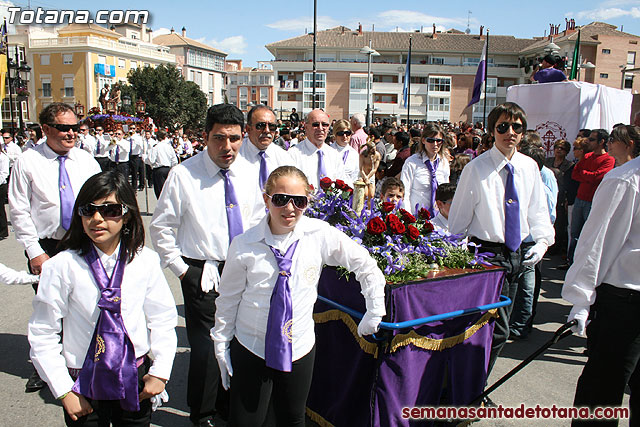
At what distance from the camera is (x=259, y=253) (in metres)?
2.75

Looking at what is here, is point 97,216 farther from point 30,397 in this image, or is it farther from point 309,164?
point 309,164

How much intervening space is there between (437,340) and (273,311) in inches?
52.2

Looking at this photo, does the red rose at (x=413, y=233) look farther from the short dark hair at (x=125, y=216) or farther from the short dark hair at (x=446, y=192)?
the short dark hair at (x=125, y=216)

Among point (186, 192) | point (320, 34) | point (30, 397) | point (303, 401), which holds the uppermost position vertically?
point (320, 34)

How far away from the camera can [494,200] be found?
4145 mm

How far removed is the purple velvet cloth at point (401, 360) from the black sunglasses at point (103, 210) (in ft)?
5.21

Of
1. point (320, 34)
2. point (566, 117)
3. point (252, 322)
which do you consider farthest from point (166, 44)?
point (252, 322)

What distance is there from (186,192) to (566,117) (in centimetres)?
1010

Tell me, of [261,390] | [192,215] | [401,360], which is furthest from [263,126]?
[261,390]

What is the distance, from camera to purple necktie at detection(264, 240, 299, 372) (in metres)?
2.66

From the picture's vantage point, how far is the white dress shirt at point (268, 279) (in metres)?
2.74

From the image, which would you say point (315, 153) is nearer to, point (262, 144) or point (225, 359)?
point (262, 144)

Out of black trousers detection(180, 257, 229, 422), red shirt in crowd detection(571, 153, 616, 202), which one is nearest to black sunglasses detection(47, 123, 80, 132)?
black trousers detection(180, 257, 229, 422)

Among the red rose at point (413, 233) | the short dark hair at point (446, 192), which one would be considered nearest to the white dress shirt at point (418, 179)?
the short dark hair at point (446, 192)
